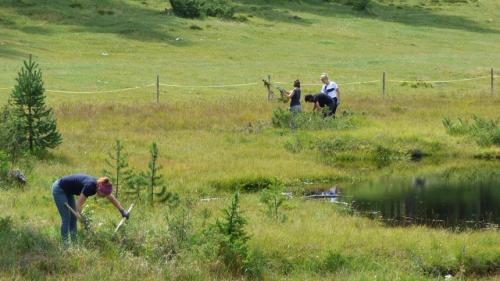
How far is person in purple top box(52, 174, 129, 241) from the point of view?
13234 millimetres

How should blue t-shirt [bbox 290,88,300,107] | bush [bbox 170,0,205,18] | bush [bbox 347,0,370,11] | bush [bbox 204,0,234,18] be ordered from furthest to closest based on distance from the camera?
1. bush [bbox 347,0,370,11]
2. bush [bbox 204,0,234,18]
3. bush [bbox 170,0,205,18]
4. blue t-shirt [bbox 290,88,300,107]

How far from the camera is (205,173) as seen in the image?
2211 centimetres

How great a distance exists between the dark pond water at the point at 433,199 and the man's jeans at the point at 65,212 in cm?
683

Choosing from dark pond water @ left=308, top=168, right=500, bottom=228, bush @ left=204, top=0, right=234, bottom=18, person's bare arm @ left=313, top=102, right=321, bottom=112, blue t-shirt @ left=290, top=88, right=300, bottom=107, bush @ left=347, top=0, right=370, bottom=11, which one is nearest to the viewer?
dark pond water @ left=308, top=168, right=500, bottom=228

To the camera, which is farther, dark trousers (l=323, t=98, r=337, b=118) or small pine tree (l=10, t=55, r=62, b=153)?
dark trousers (l=323, t=98, r=337, b=118)

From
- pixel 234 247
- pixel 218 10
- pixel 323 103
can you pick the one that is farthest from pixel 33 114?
pixel 218 10

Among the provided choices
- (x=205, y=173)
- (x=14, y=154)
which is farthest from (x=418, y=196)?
(x=14, y=154)

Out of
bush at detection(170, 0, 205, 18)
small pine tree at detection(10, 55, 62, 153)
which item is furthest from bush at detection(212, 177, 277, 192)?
bush at detection(170, 0, 205, 18)

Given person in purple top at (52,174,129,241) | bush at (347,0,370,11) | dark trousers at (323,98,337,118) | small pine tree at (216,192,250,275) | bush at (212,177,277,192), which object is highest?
person in purple top at (52,174,129,241)

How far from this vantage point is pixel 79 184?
13.7 metres

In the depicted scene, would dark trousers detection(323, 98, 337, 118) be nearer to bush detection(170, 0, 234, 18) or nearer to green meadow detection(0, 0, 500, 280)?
green meadow detection(0, 0, 500, 280)

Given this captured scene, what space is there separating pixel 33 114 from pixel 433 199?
393 inches

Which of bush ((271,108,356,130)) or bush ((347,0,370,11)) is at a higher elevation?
bush ((271,108,356,130))

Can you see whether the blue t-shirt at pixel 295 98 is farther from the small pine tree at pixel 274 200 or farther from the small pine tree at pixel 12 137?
the small pine tree at pixel 274 200
